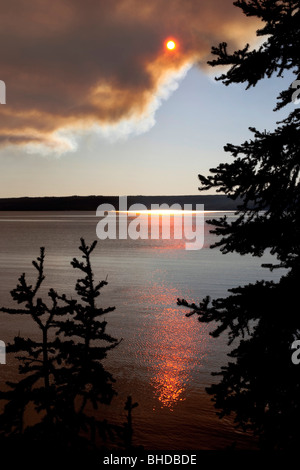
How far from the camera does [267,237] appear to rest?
5.46 metres

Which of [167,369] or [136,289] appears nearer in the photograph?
[167,369]

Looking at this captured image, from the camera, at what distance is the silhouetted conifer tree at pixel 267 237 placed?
5340 mm

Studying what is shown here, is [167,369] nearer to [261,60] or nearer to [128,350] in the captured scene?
[128,350]

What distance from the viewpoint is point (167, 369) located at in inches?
668

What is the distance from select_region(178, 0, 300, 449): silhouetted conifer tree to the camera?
17.5 feet

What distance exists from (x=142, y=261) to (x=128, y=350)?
3862 cm

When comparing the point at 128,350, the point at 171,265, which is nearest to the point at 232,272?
the point at 171,265

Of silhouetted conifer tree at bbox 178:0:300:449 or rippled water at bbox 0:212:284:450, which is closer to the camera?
silhouetted conifer tree at bbox 178:0:300:449

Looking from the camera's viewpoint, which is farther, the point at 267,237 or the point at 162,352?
the point at 162,352

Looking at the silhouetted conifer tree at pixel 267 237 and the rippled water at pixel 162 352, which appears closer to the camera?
the silhouetted conifer tree at pixel 267 237

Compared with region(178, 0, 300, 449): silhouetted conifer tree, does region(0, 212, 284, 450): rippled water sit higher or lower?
lower

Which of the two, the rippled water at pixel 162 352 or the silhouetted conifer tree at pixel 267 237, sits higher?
the silhouetted conifer tree at pixel 267 237

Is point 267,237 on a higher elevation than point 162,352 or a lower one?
higher
